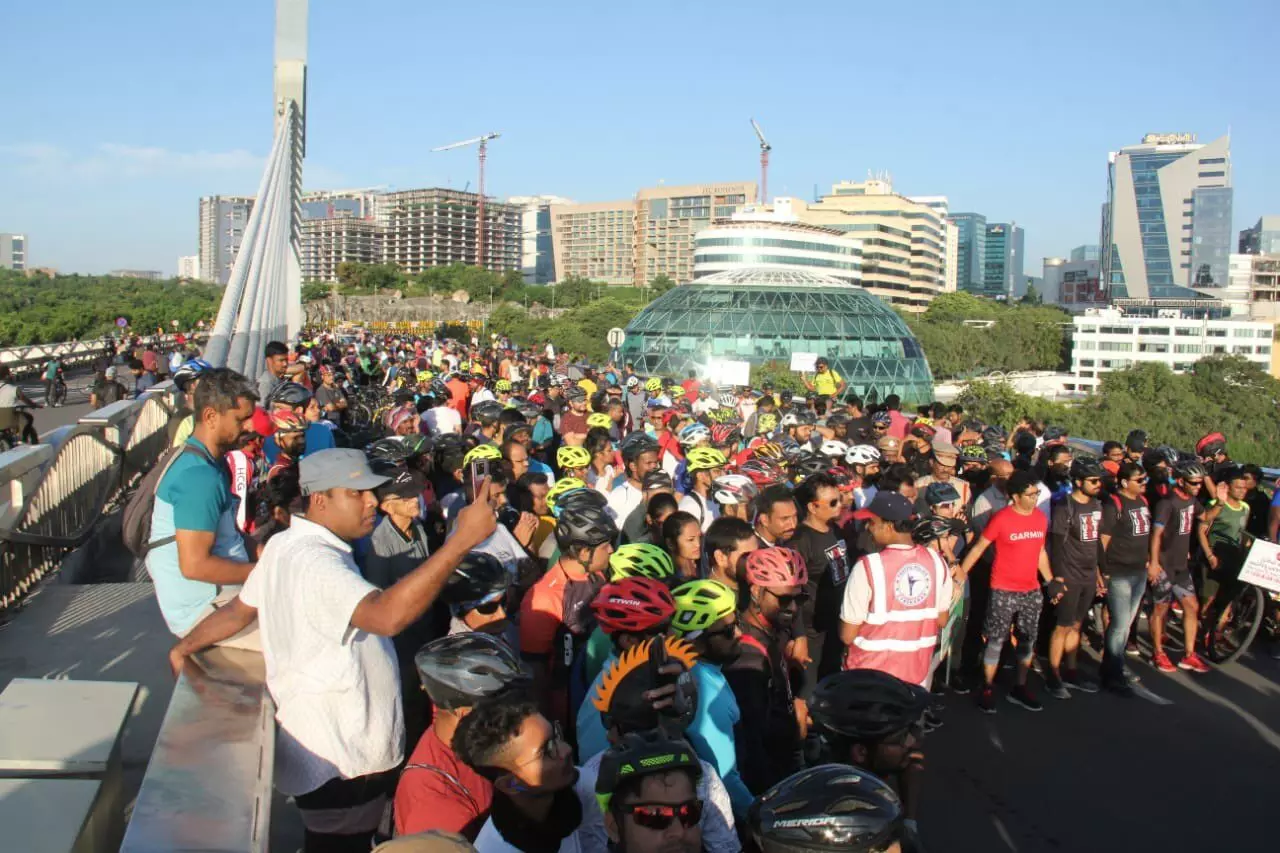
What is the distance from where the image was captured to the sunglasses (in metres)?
2.80

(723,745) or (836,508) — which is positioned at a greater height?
(836,508)

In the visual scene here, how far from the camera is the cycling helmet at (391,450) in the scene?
6.56 metres

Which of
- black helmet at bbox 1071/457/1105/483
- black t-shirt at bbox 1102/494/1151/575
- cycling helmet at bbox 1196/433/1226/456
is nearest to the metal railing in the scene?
black helmet at bbox 1071/457/1105/483

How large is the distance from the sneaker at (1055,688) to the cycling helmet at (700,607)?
418cm

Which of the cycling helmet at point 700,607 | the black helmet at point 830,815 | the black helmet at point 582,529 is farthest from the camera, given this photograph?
the black helmet at point 582,529

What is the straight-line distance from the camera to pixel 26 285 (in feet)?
283

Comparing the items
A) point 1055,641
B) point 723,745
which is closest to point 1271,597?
point 1055,641

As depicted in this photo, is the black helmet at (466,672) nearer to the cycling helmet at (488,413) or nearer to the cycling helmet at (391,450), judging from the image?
the cycling helmet at (391,450)

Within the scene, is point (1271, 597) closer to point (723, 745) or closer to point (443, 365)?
point (723, 745)

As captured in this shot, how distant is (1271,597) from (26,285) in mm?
96614

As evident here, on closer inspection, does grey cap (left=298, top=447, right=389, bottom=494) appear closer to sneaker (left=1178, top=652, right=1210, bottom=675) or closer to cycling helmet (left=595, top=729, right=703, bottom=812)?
cycling helmet (left=595, top=729, right=703, bottom=812)

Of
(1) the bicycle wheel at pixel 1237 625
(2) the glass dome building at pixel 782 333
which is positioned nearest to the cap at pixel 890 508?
(1) the bicycle wheel at pixel 1237 625

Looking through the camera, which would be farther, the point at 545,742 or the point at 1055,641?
the point at 1055,641

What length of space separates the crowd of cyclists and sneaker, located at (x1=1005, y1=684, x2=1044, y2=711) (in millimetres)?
17
